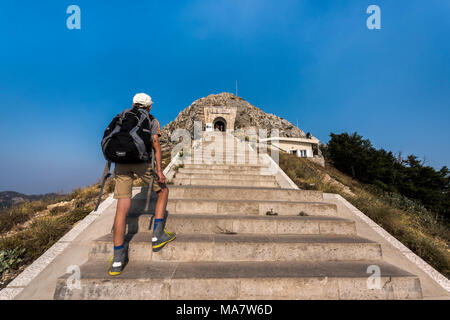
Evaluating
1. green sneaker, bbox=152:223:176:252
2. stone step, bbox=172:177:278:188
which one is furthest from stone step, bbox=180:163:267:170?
green sneaker, bbox=152:223:176:252

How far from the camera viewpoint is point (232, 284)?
209 cm

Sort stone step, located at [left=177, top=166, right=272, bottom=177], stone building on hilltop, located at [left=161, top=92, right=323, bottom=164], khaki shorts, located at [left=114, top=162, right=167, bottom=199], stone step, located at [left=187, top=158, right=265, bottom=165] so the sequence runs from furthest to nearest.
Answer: stone building on hilltop, located at [left=161, top=92, right=323, bottom=164] → stone step, located at [left=187, top=158, right=265, bottom=165] → stone step, located at [left=177, top=166, right=272, bottom=177] → khaki shorts, located at [left=114, top=162, right=167, bottom=199]

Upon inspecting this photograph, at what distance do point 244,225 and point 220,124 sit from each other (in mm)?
33433

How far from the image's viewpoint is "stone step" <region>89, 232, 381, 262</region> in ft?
8.35

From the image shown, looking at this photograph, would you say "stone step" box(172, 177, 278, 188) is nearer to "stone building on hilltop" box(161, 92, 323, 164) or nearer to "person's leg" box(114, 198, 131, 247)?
"person's leg" box(114, 198, 131, 247)

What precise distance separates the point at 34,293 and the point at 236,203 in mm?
3022

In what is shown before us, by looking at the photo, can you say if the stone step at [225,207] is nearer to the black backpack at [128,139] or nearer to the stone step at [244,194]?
the stone step at [244,194]

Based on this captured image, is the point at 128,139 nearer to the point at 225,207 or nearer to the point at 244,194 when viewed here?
the point at 225,207

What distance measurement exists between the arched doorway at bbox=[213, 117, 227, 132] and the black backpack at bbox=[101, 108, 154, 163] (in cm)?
3153

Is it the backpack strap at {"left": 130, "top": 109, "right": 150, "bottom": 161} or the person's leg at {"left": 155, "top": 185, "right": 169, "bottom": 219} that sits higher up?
the backpack strap at {"left": 130, "top": 109, "right": 150, "bottom": 161}

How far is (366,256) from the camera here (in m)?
2.74
